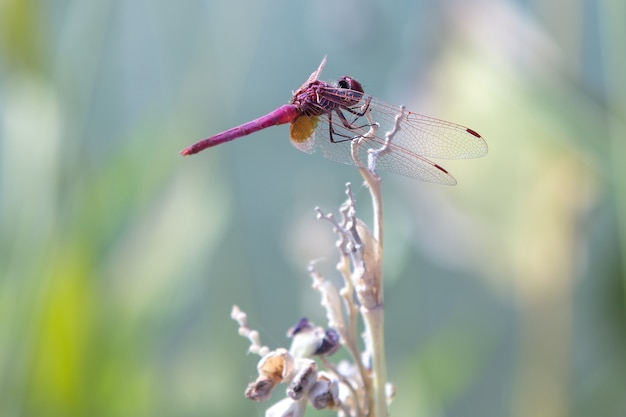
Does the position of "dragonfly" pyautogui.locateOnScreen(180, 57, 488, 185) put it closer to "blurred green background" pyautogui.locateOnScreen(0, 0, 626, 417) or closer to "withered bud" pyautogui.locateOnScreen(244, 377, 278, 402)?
"blurred green background" pyautogui.locateOnScreen(0, 0, 626, 417)

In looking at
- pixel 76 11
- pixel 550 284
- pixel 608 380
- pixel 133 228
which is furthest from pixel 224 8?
pixel 608 380

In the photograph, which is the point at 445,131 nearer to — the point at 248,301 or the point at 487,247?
the point at 487,247

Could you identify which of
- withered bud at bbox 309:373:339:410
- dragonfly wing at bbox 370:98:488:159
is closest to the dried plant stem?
withered bud at bbox 309:373:339:410

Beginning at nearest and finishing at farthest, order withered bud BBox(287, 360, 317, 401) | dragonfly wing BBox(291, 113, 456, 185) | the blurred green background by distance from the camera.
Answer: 1. withered bud BBox(287, 360, 317, 401)
2. dragonfly wing BBox(291, 113, 456, 185)
3. the blurred green background

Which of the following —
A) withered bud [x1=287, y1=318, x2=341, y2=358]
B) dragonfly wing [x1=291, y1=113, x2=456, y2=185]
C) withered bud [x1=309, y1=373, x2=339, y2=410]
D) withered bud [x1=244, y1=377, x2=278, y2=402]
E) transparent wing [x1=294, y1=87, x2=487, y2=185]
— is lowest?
withered bud [x1=244, y1=377, x2=278, y2=402]

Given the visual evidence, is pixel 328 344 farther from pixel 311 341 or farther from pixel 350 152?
pixel 350 152
